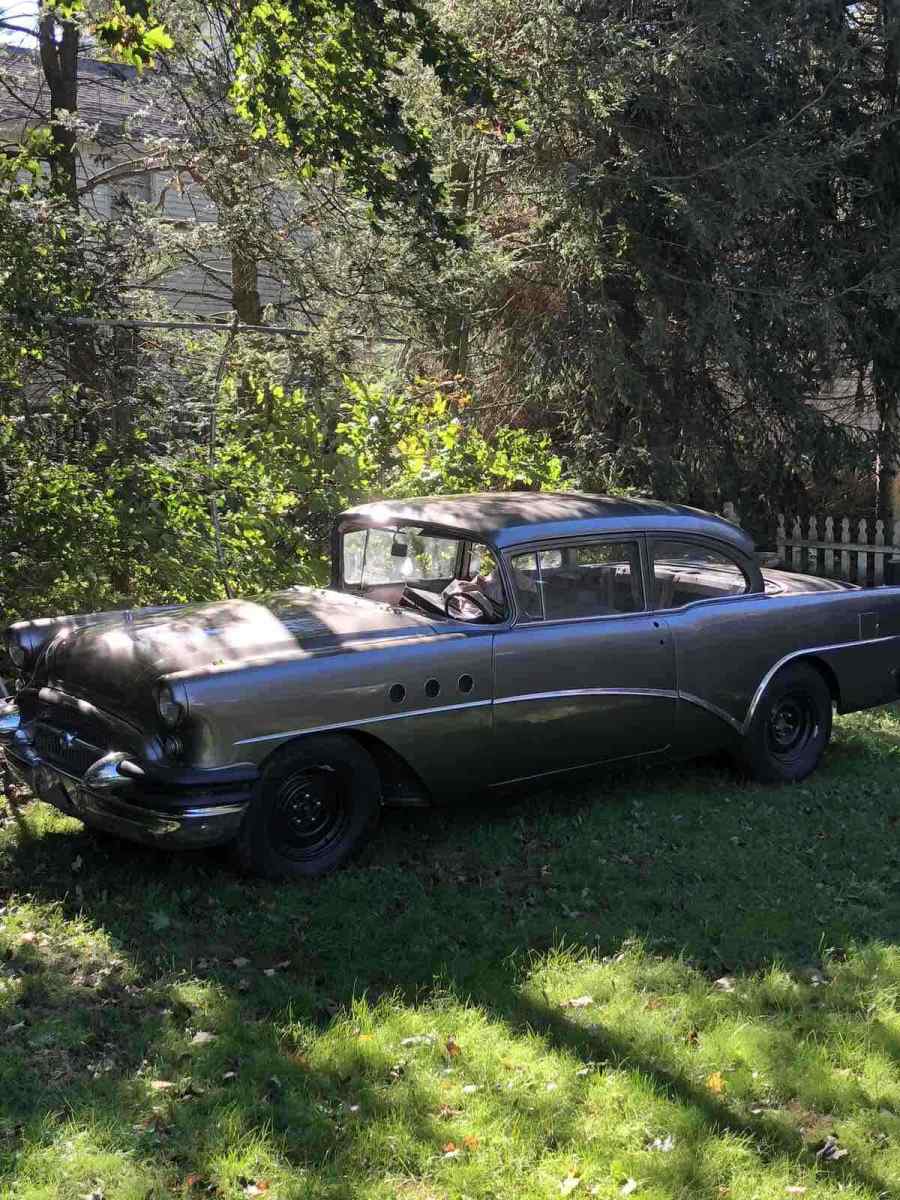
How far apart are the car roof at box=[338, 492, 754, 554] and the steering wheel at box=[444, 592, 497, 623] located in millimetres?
284

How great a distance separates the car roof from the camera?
5.96 meters

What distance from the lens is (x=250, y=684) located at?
4.94 metres

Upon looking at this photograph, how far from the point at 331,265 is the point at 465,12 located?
9.18 ft

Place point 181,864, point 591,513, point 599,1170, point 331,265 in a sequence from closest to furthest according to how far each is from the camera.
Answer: point 599,1170 < point 181,864 < point 591,513 < point 331,265

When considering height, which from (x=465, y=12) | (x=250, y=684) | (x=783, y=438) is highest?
(x=465, y=12)

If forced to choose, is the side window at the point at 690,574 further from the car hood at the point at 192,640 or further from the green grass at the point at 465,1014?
the car hood at the point at 192,640

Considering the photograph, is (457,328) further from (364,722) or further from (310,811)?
(310,811)

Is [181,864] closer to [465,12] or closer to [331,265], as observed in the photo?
[331,265]

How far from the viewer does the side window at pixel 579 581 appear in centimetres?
590

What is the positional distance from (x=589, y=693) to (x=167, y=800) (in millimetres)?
2194

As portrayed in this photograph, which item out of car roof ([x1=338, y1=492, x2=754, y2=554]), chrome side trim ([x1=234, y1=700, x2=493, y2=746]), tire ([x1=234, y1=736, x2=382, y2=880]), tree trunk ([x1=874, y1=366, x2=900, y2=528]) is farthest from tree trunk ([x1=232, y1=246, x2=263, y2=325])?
tire ([x1=234, y1=736, x2=382, y2=880])

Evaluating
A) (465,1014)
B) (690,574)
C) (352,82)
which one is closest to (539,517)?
(690,574)

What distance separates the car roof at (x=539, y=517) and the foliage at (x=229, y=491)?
1851 mm

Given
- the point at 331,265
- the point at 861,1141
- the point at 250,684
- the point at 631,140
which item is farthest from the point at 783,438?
the point at 861,1141
